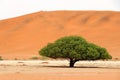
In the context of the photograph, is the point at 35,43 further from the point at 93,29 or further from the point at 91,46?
the point at 91,46

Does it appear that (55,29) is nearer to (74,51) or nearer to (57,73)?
(74,51)

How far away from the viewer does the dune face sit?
99600 mm

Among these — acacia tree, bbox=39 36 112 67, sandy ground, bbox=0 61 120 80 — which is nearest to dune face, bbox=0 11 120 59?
acacia tree, bbox=39 36 112 67

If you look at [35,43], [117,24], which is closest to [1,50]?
[35,43]

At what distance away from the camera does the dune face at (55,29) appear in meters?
99.6

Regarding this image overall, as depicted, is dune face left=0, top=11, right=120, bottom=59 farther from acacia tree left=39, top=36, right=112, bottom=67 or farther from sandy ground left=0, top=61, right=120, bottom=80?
sandy ground left=0, top=61, right=120, bottom=80

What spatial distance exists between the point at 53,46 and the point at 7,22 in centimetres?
8153

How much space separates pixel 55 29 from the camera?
112688 mm

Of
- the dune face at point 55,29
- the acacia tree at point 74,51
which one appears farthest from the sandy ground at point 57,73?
the dune face at point 55,29

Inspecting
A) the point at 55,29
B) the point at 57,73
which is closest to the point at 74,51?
the point at 57,73

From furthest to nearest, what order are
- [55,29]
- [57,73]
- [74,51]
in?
[55,29] → [74,51] → [57,73]

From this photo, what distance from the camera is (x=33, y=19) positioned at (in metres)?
124

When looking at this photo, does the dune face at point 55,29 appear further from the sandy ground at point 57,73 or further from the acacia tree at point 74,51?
the sandy ground at point 57,73

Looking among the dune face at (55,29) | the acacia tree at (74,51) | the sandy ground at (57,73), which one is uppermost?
the dune face at (55,29)
